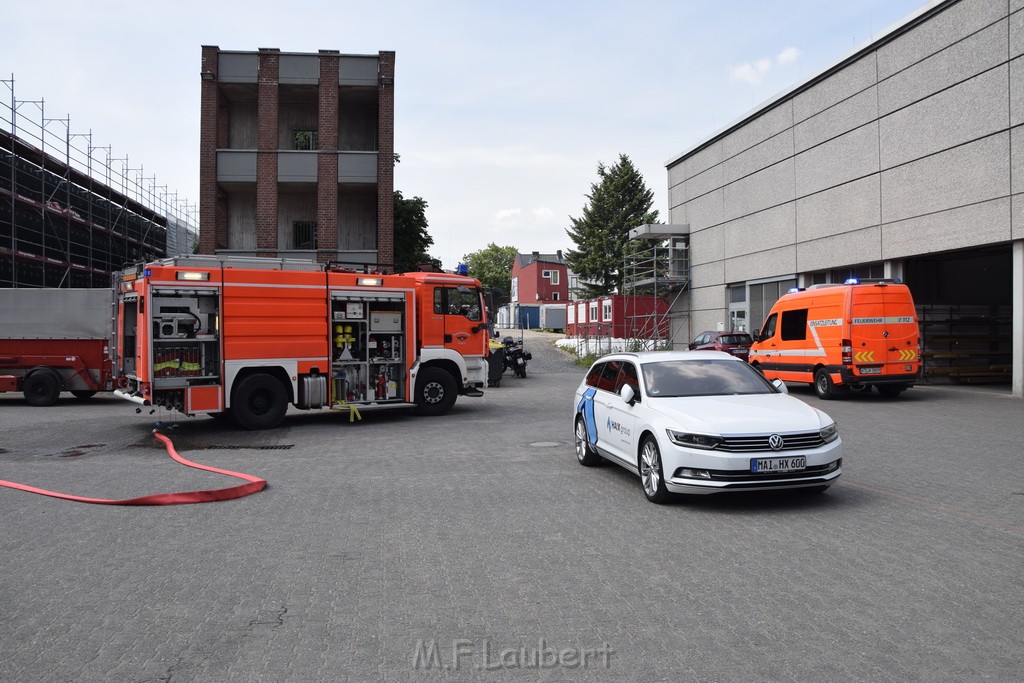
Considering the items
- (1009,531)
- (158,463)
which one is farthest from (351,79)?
(1009,531)

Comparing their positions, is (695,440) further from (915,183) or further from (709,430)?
(915,183)

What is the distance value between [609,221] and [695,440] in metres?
50.3

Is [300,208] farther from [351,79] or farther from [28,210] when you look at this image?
[28,210]

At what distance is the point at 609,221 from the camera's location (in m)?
56.2

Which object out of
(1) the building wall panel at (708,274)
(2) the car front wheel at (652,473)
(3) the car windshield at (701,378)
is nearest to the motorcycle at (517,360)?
(1) the building wall panel at (708,274)

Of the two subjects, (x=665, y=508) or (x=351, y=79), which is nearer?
(x=665, y=508)

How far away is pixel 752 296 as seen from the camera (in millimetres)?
31188

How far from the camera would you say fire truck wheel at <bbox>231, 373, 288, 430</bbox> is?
13586 millimetres

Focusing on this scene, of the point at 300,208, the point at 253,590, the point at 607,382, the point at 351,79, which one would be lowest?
the point at 253,590

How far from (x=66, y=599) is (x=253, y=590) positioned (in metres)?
1.08

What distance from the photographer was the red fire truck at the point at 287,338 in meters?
12.9

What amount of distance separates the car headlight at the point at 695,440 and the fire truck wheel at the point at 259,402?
870cm

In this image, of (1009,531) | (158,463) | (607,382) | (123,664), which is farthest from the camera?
(158,463)

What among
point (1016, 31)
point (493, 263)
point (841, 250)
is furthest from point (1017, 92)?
point (493, 263)
